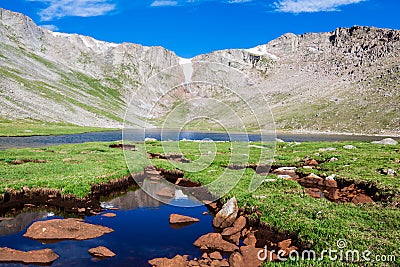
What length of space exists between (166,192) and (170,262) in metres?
14.6

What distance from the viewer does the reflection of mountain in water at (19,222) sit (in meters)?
18.5

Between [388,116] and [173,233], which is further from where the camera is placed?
[388,116]

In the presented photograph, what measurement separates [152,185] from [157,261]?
55.8 feet

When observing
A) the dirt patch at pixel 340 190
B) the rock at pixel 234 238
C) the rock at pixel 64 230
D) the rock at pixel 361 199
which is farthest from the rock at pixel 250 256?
the dirt patch at pixel 340 190

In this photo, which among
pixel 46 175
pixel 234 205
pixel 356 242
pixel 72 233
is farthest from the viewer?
pixel 46 175

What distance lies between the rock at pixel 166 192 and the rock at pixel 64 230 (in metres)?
9.19

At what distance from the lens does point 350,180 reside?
27422 millimetres

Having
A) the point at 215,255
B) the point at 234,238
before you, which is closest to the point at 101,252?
the point at 215,255

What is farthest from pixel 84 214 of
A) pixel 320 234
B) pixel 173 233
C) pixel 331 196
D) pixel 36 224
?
pixel 331 196

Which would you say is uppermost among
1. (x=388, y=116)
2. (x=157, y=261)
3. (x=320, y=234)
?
(x=388, y=116)

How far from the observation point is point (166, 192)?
29.0m

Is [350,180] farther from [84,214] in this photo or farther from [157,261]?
[84,214]

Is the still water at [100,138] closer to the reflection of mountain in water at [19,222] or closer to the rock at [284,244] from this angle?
the reflection of mountain in water at [19,222]

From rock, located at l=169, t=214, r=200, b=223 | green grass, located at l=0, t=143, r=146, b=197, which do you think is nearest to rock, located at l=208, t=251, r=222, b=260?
rock, located at l=169, t=214, r=200, b=223
